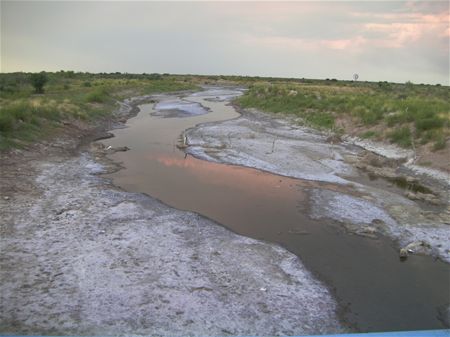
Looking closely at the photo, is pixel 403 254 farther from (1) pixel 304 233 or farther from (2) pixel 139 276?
(2) pixel 139 276

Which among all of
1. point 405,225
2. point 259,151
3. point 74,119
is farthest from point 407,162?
point 74,119

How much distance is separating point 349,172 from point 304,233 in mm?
7402

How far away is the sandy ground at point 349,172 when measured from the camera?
1126 centimetres

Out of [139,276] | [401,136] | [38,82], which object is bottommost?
[139,276]

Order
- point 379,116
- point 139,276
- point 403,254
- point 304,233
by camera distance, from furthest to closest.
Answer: point 379,116
point 304,233
point 403,254
point 139,276

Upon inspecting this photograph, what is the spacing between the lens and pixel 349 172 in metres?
17.4

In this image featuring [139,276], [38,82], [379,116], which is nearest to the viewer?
[139,276]

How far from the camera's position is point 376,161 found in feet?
61.4

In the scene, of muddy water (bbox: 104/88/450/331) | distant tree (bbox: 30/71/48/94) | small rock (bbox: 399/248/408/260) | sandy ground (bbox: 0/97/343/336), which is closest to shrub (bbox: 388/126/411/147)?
muddy water (bbox: 104/88/450/331)

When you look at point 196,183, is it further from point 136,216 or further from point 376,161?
point 376,161

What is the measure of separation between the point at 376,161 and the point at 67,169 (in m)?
13.0

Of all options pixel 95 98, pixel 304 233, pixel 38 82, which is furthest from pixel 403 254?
pixel 38 82

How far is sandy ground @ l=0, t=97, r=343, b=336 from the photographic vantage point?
6570mm

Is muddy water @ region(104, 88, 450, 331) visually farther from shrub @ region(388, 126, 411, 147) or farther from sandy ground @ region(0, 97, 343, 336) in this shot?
shrub @ region(388, 126, 411, 147)
